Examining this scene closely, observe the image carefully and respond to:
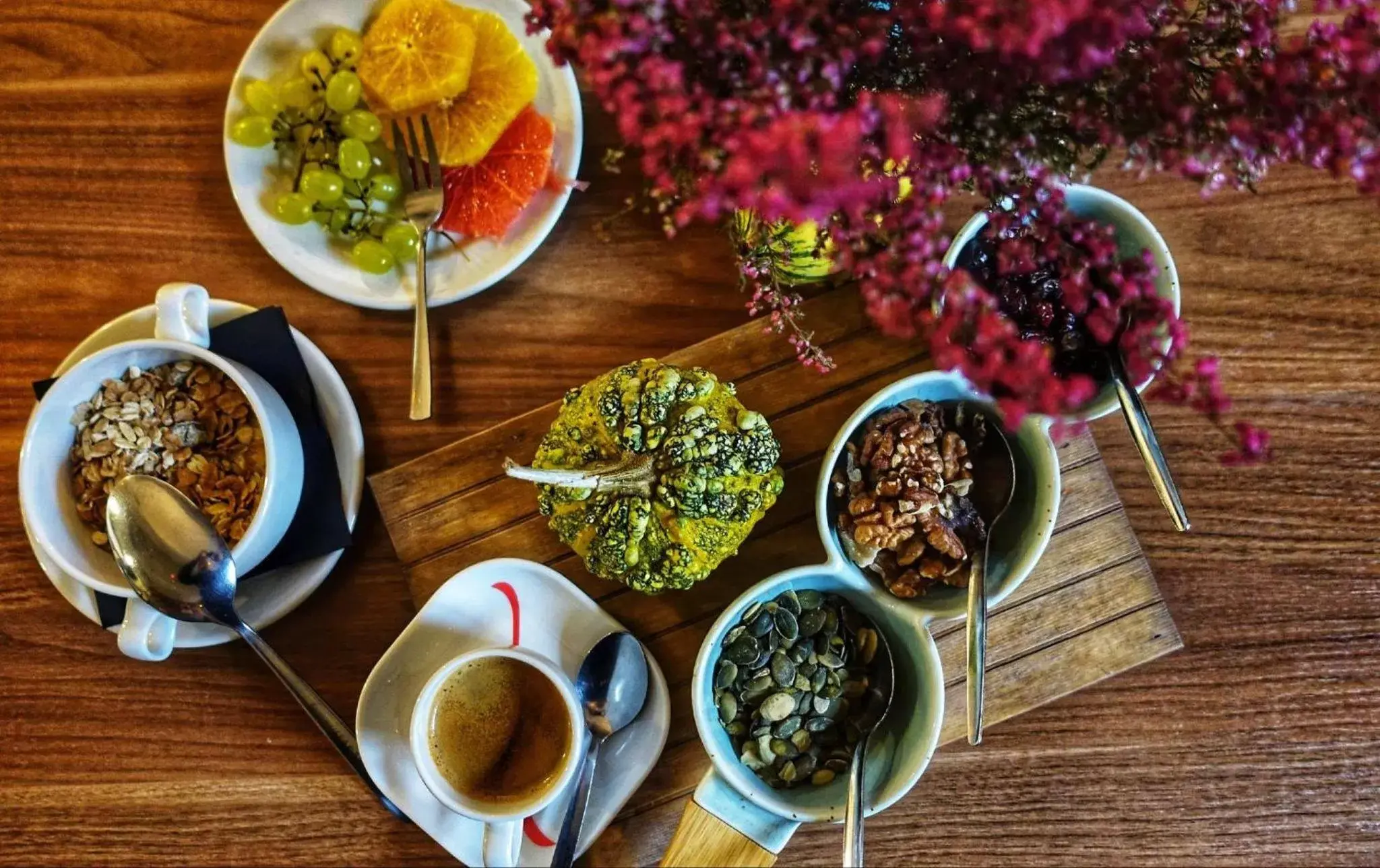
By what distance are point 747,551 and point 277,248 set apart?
0.70 meters

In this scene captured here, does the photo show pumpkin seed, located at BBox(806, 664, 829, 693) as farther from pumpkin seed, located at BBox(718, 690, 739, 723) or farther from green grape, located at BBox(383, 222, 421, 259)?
green grape, located at BBox(383, 222, 421, 259)

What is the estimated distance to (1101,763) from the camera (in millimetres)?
1216

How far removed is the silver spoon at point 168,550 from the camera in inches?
42.7

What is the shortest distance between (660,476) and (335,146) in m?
0.61

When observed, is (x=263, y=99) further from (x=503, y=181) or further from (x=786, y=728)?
(x=786, y=728)

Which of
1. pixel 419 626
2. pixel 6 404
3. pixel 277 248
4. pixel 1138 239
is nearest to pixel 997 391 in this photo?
pixel 1138 239

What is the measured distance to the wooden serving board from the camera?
1163 millimetres

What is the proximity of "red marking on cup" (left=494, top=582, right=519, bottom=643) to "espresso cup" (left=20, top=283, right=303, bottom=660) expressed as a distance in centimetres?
26

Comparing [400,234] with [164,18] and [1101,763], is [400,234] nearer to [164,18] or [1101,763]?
[164,18]

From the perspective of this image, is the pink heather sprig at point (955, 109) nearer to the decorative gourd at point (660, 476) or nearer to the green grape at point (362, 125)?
the decorative gourd at point (660, 476)

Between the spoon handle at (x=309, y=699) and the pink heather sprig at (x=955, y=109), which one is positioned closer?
the pink heather sprig at (x=955, y=109)

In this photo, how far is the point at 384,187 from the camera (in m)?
1.21

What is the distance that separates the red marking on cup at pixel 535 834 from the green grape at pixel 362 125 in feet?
2.80

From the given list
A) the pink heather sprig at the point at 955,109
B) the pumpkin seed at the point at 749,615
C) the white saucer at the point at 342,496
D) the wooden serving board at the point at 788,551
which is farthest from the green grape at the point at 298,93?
the pumpkin seed at the point at 749,615
